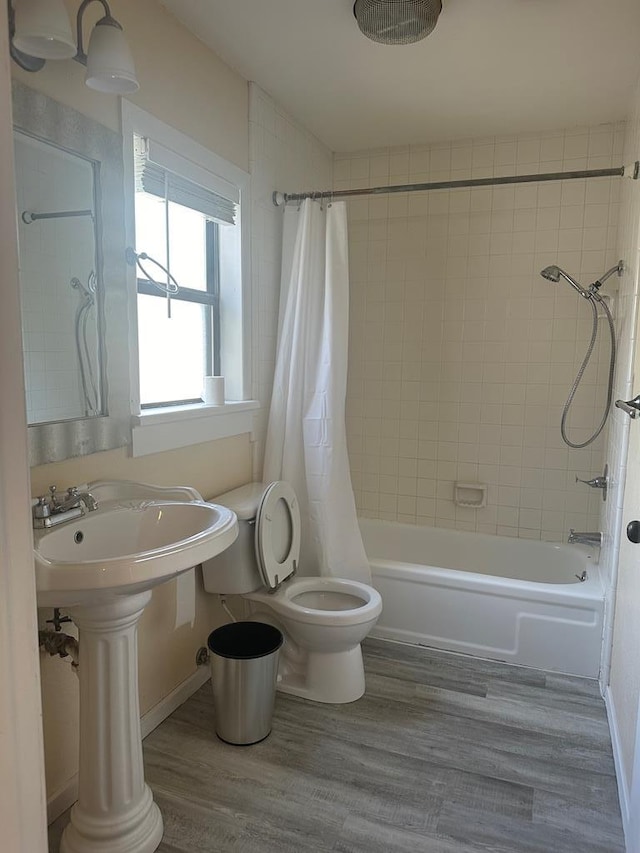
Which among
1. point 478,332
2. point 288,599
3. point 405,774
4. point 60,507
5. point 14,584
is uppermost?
point 478,332

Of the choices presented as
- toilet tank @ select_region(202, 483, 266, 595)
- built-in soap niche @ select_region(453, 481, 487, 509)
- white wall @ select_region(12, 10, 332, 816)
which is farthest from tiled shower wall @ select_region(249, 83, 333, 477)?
built-in soap niche @ select_region(453, 481, 487, 509)

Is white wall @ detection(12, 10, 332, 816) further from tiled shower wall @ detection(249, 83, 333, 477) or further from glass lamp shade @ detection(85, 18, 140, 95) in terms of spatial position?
glass lamp shade @ detection(85, 18, 140, 95)

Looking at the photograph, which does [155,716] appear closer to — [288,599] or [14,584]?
[288,599]

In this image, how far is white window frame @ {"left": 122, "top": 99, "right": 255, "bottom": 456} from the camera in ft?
6.38

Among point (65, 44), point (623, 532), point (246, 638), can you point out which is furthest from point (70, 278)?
point (623, 532)

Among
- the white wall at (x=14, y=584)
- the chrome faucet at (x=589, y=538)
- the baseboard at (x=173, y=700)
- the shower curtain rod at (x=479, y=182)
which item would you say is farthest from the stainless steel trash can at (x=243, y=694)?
the shower curtain rod at (x=479, y=182)

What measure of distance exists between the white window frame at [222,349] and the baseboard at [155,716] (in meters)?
0.93

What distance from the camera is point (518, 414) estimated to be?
3.29 metres

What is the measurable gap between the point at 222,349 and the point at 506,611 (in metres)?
1.68

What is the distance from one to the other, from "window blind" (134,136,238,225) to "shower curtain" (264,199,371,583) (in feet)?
1.27

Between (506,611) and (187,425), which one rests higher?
(187,425)

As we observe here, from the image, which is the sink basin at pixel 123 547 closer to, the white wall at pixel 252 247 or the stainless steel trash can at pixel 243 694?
the white wall at pixel 252 247

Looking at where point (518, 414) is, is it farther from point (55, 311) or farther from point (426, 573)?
point (55, 311)

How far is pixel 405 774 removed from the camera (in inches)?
78.3
